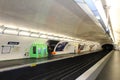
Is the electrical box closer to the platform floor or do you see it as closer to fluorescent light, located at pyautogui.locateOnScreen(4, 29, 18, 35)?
fluorescent light, located at pyautogui.locateOnScreen(4, 29, 18, 35)

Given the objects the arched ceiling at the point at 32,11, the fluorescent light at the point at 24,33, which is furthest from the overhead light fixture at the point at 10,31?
the fluorescent light at the point at 24,33

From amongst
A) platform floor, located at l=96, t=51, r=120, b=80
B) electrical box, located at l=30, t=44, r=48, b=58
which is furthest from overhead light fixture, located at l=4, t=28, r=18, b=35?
platform floor, located at l=96, t=51, r=120, b=80

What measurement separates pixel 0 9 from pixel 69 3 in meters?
2.77

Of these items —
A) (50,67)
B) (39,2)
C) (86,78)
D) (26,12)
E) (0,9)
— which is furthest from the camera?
(50,67)

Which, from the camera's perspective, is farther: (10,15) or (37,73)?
(37,73)

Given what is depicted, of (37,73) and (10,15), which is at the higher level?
(10,15)

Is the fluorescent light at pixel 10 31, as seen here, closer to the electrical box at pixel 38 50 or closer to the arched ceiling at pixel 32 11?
the arched ceiling at pixel 32 11

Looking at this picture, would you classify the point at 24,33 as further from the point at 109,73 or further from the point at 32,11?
the point at 109,73

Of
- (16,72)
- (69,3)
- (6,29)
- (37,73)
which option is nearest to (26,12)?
(6,29)

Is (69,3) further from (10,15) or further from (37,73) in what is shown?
(37,73)

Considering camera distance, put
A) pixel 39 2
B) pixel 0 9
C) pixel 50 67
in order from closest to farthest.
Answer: pixel 0 9, pixel 39 2, pixel 50 67

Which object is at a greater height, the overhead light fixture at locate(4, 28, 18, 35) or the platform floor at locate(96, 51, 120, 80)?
the overhead light fixture at locate(4, 28, 18, 35)

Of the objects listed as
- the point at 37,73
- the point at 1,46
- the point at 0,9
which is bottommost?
the point at 37,73

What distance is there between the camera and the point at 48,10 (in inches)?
331
